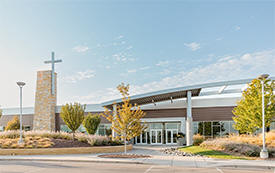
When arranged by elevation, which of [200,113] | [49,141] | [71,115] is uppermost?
[71,115]

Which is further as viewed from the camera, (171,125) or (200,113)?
(171,125)

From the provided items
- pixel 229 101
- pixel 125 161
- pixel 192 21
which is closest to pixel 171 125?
pixel 229 101

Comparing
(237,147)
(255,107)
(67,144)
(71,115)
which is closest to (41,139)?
(67,144)

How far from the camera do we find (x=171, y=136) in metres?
30.9

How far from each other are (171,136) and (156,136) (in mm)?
1903

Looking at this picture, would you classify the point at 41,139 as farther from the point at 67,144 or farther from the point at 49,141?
the point at 67,144

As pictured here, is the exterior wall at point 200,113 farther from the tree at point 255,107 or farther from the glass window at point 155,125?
the tree at point 255,107

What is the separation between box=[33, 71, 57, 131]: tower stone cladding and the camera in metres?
32.8

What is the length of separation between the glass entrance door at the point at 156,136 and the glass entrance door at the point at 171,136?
36.1 inches

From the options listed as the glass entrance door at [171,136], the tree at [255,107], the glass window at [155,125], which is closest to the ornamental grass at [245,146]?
the tree at [255,107]

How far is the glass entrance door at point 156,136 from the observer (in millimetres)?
31413

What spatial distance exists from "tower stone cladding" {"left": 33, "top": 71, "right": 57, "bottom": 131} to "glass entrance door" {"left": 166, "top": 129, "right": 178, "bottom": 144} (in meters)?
15.0

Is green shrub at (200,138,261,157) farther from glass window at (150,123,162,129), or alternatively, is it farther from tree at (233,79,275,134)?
glass window at (150,123,162,129)

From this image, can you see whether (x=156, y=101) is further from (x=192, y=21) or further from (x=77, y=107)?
(x=192, y=21)
